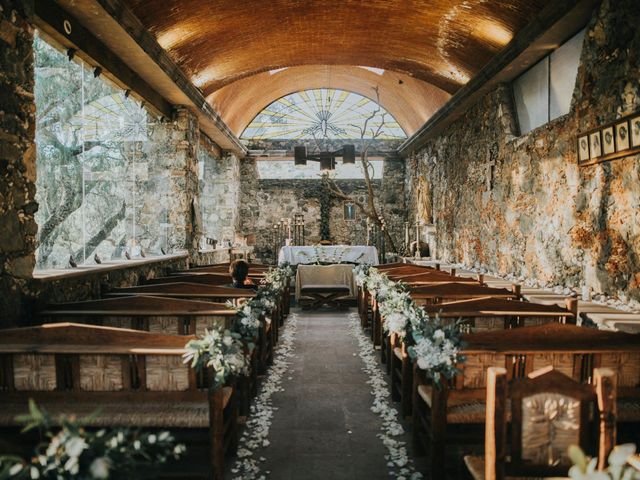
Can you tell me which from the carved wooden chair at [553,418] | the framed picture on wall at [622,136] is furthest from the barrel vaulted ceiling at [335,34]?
the carved wooden chair at [553,418]

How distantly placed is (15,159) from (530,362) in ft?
13.7

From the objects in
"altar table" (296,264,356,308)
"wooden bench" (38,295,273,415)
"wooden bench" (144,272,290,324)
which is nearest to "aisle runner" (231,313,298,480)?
"wooden bench" (38,295,273,415)

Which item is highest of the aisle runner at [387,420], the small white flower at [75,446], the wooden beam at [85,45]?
the wooden beam at [85,45]

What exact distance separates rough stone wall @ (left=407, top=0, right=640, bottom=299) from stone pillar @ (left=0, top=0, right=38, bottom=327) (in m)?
5.56

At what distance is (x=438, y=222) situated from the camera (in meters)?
12.7

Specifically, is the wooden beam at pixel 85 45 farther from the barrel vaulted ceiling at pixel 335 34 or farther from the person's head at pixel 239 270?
the person's head at pixel 239 270

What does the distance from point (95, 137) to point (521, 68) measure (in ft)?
24.2

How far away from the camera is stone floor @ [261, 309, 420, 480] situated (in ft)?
10.9

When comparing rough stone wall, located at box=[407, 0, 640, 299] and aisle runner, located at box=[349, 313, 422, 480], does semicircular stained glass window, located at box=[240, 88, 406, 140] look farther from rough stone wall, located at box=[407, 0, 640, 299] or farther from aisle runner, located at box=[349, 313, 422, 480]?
aisle runner, located at box=[349, 313, 422, 480]

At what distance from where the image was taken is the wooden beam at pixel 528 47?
18.6ft

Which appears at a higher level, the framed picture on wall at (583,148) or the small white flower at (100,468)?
the framed picture on wall at (583,148)

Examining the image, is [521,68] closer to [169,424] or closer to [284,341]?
[284,341]

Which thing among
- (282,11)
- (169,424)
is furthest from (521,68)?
(169,424)

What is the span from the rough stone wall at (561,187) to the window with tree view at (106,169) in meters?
6.00
